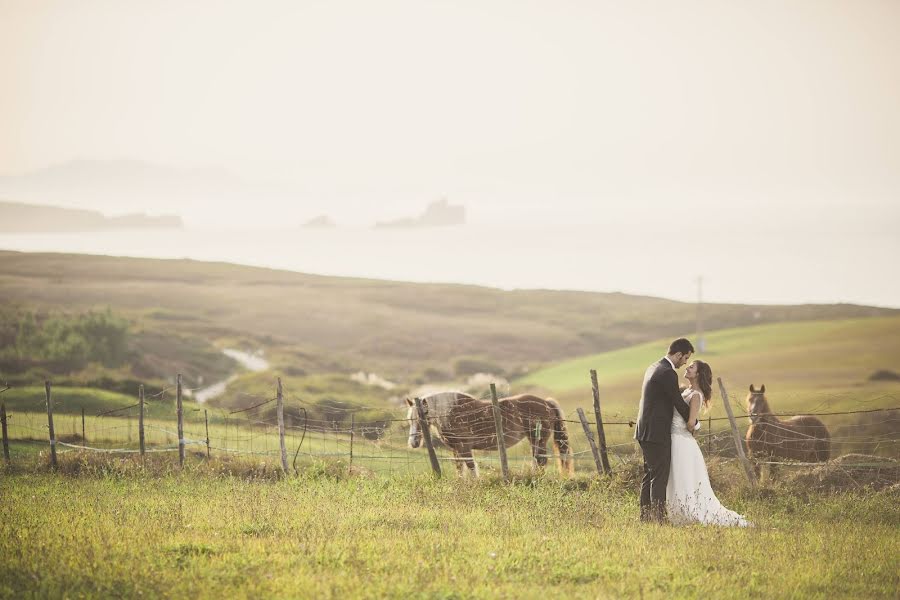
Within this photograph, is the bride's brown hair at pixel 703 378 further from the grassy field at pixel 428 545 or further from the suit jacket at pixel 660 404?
the grassy field at pixel 428 545

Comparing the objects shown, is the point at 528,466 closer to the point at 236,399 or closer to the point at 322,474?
the point at 322,474

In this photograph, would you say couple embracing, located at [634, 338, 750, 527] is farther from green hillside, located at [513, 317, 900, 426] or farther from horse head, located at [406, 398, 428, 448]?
green hillside, located at [513, 317, 900, 426]

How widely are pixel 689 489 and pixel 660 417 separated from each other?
103 centimetres

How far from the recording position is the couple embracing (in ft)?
33.8

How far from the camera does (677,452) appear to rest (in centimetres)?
1054

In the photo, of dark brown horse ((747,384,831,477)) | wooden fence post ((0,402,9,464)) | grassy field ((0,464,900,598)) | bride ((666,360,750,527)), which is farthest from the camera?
dark brown horse ((747,384,831,477))

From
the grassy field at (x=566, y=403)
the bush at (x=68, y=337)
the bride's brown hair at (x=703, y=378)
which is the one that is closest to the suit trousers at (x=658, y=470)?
the bride's brown hair at (x=703, y=378)

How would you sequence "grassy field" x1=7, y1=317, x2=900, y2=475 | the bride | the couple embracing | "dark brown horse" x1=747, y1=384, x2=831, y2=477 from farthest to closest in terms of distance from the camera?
"grassy field" x1=7, y1=317, x2=900, y2=475, "dark brown horse" x1=747, y1=384, x2=831, y2=477, the bride, the couple embracing

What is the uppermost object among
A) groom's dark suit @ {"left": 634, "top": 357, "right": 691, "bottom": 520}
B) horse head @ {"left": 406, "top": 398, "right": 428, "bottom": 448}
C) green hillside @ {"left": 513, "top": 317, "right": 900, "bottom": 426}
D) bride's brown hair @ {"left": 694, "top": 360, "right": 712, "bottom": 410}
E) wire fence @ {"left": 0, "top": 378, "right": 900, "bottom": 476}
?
bride's brown hair @ {"left": 694, "top": 360, "right": 712, "bottom": 410}

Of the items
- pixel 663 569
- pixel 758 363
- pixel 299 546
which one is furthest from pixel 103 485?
pixel 758 363

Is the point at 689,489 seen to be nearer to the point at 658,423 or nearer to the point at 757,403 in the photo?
the point at 658,423

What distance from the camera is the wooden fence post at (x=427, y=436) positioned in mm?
15531

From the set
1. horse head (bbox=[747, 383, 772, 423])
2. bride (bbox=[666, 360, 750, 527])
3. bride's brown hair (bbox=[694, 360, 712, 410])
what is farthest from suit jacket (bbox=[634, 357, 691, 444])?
horse head (bbox=[747, 383, 772, 423])

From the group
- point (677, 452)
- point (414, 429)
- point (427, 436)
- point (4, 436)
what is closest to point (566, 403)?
point (414, 429)
